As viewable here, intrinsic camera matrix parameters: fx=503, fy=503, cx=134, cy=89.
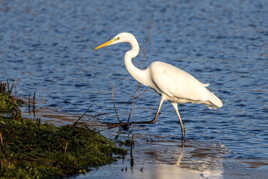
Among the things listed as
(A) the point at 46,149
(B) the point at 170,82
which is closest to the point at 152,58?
(B) the point at 170,82

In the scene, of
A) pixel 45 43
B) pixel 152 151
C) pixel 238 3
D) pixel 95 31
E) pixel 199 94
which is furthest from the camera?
pixel 238 3

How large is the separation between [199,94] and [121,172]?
288 cm

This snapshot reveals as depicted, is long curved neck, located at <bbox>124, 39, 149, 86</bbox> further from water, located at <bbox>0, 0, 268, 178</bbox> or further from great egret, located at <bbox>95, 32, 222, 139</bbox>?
water, located at <bbox>0, 0, 268, 178</bbox>

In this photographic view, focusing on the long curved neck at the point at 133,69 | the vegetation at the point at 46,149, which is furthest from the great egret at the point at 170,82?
the vegetation at the point at 46,149

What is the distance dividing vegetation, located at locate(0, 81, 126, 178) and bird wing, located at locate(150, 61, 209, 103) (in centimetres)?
160

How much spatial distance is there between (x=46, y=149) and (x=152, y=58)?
9158 mm

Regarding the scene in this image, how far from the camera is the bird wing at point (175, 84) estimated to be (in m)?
8.48

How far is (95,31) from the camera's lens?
64.7ft

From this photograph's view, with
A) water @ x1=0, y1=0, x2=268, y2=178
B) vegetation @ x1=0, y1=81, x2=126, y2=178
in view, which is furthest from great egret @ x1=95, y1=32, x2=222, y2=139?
vegetation @ x1=0, y1=81, x2=126, y2=178

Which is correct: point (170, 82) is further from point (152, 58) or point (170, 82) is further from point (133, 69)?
point (152, 58)

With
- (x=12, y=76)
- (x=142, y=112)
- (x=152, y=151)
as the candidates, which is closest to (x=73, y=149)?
(x=152, y=151)

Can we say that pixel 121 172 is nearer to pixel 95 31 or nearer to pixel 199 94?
pixel 199 94

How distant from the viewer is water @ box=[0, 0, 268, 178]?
9.40 m

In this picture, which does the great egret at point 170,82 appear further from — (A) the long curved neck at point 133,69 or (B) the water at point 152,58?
(B) the water at point 152,58
